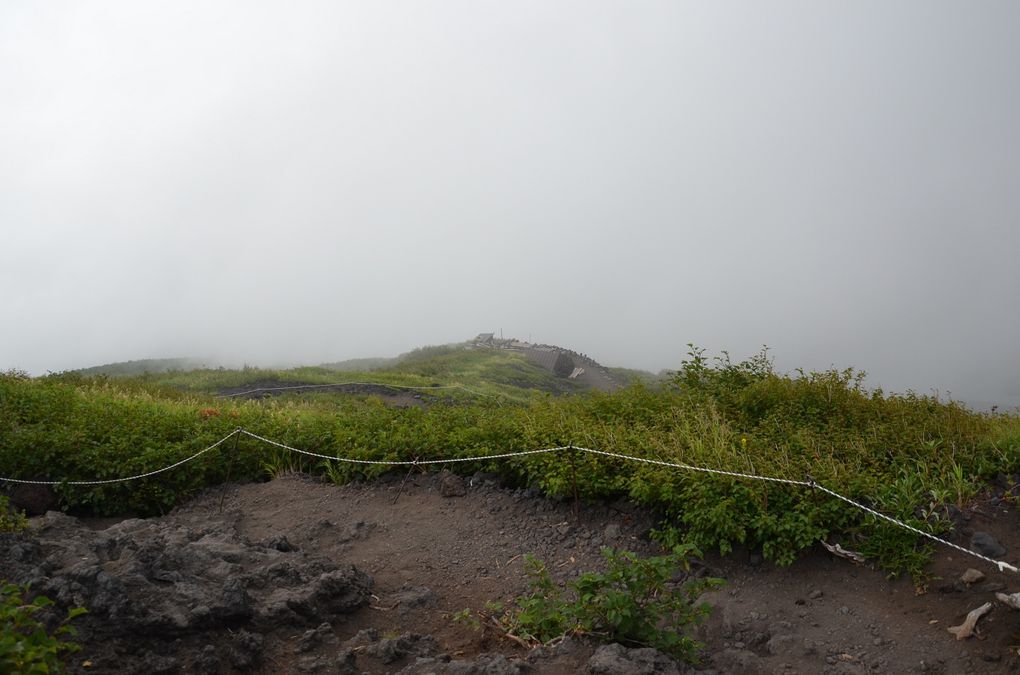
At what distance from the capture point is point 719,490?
644 cm

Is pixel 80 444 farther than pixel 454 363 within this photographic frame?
No

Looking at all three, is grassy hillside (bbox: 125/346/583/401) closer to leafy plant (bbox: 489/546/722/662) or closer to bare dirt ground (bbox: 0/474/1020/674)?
bare dirt ground (bbox: 0/474/1020/674)

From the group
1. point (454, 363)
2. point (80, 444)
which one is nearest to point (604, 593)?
point (80, 444)

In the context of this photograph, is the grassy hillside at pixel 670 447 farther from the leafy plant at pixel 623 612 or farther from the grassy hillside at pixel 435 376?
the grassy hillside at pixel 435 376

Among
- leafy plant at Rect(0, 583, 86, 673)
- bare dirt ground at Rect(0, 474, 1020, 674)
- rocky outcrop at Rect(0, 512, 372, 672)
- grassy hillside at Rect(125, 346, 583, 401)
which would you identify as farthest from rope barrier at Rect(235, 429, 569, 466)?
grassy hillside at Rect(125, 346, 583, 401)

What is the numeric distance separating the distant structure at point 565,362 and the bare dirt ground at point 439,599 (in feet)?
89.1

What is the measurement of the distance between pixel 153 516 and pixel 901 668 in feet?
27.5

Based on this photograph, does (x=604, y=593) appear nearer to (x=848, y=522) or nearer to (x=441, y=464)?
(x=848, y=522)

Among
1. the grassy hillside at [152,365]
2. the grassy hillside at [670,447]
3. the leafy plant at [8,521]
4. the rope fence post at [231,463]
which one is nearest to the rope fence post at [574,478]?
the grassy hillside at [670,447]

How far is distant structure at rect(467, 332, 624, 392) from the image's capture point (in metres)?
37.0

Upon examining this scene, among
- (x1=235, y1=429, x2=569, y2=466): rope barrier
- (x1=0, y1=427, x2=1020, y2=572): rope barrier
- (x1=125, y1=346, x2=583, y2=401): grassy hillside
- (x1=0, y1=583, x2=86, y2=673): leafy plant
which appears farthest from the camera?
(x1=125, y1=346, x2=583, y2=401): grassy hillside

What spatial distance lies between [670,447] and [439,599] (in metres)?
2.95

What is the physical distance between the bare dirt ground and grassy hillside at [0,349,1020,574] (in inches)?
14.4

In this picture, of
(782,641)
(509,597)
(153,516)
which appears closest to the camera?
(782,641)
